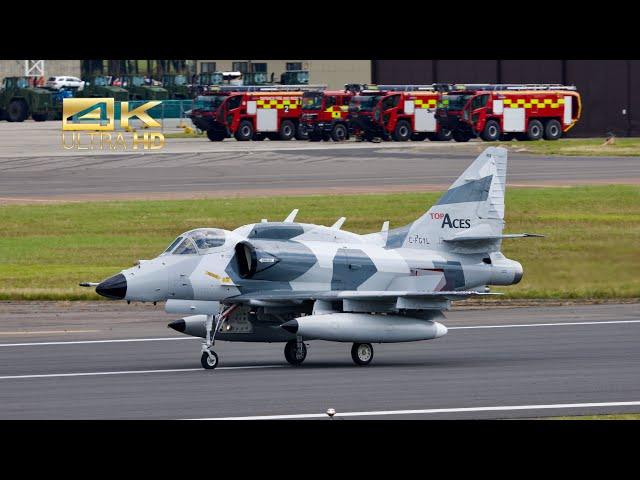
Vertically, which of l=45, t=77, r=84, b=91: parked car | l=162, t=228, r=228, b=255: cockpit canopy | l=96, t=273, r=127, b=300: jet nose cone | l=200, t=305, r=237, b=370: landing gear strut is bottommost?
l=200, t=305, r=237, b=370: landing gear strut

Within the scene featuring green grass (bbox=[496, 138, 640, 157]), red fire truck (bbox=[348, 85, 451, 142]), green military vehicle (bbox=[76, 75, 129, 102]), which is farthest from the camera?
green military vehicle (bbox=[76, 75, 129, 102])

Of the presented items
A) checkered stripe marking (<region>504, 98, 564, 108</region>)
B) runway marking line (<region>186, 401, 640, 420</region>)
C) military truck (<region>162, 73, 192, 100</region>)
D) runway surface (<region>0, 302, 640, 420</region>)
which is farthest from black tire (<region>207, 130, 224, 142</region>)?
runway marking line (<region>186, 401, 640, 420</region>)

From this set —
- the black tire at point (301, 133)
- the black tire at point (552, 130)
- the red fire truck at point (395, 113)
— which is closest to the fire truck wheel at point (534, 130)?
the black tire at point (552, 130)

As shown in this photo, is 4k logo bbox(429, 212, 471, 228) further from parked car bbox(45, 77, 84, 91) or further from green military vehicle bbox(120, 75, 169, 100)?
parked car bbox(45, 77, 84, 91)

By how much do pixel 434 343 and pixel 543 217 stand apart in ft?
60.6

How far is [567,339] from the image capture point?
25922 mm

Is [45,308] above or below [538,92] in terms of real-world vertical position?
below

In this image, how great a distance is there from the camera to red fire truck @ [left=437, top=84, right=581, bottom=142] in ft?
244

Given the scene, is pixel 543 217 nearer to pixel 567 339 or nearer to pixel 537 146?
pixel 567 339

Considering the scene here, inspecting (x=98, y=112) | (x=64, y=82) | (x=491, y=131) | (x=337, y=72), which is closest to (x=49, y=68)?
(x=64, y=82)

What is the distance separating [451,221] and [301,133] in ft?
176

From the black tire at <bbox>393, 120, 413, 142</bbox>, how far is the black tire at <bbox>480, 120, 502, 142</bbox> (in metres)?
4.44

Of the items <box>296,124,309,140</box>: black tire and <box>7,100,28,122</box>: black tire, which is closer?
<box>296,124,309,140</box>: black tire

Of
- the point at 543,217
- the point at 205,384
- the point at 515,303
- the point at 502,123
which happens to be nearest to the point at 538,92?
the point at 502,123
